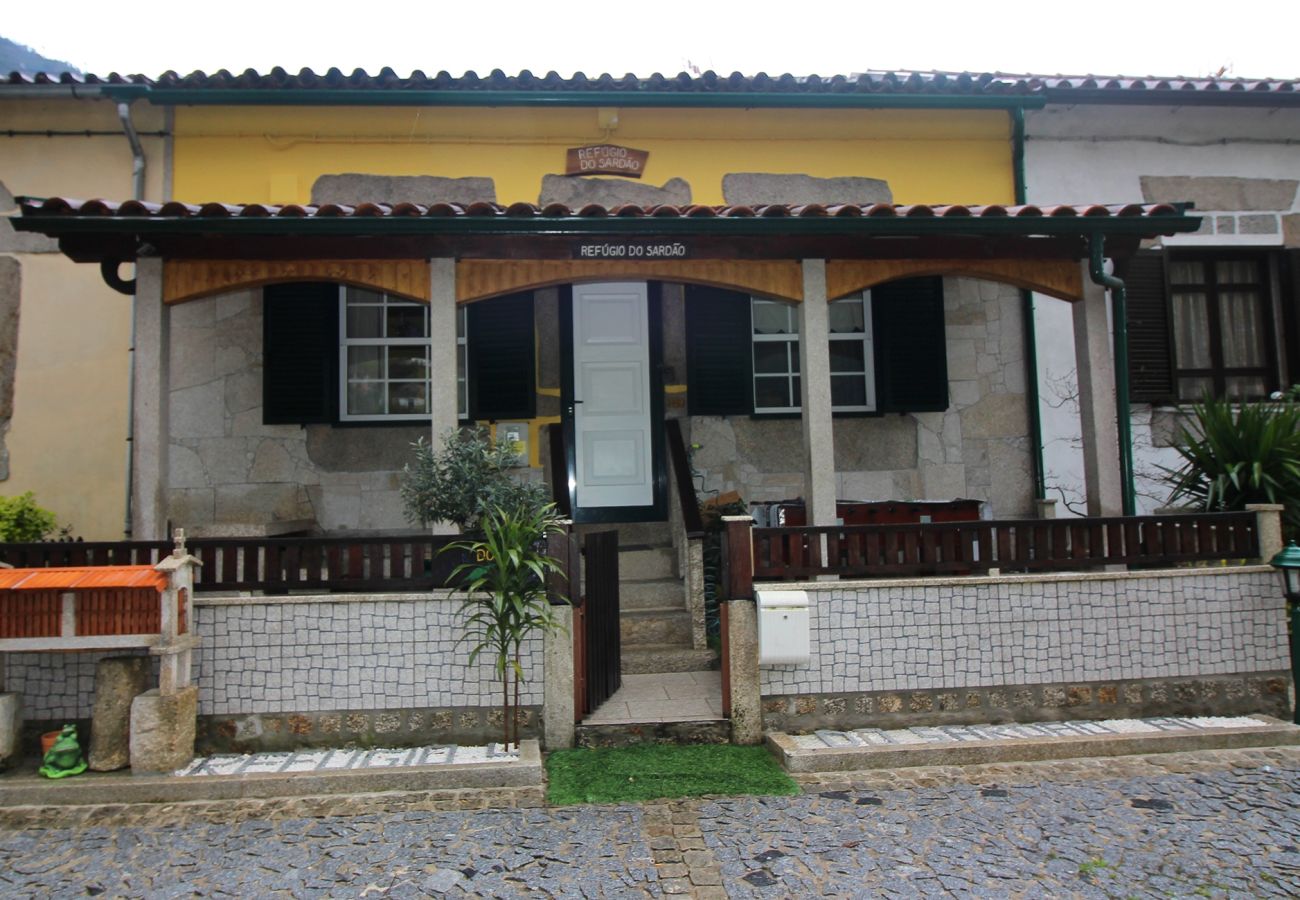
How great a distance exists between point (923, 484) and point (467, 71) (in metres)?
5.46

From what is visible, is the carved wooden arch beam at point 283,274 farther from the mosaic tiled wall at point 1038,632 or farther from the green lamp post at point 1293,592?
the green lamp post at point 1293,592

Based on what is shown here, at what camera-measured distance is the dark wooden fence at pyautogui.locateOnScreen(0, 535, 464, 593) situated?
5.20m

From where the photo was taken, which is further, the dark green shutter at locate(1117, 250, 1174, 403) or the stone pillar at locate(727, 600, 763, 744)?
the dark green shutter at locate(1117, 250, 1174, 403)

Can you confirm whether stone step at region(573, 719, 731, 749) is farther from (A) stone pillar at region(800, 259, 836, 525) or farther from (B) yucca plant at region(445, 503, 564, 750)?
(A) stone pillar at region(800, 259, 836, 525)

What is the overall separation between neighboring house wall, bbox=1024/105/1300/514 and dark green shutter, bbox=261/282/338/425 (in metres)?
6.37

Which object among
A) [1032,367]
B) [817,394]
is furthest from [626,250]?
[1032,367]

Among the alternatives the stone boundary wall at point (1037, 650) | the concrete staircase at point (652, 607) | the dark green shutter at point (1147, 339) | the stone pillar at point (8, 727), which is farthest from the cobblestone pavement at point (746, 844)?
the dark green shutter at point (1147, 339)

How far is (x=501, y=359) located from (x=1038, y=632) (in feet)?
15.7

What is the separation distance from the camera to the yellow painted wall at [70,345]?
24.4 feet

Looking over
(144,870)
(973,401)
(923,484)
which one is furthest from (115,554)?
(973,401)

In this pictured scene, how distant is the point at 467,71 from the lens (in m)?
7.84

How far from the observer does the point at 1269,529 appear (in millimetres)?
5734

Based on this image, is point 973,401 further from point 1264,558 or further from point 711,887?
point 711,887

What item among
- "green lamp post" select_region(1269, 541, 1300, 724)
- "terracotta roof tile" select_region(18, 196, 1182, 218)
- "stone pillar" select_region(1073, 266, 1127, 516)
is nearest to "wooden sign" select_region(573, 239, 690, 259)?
"terracotta roof tile" select_region(18, 196, 1182, 218)
